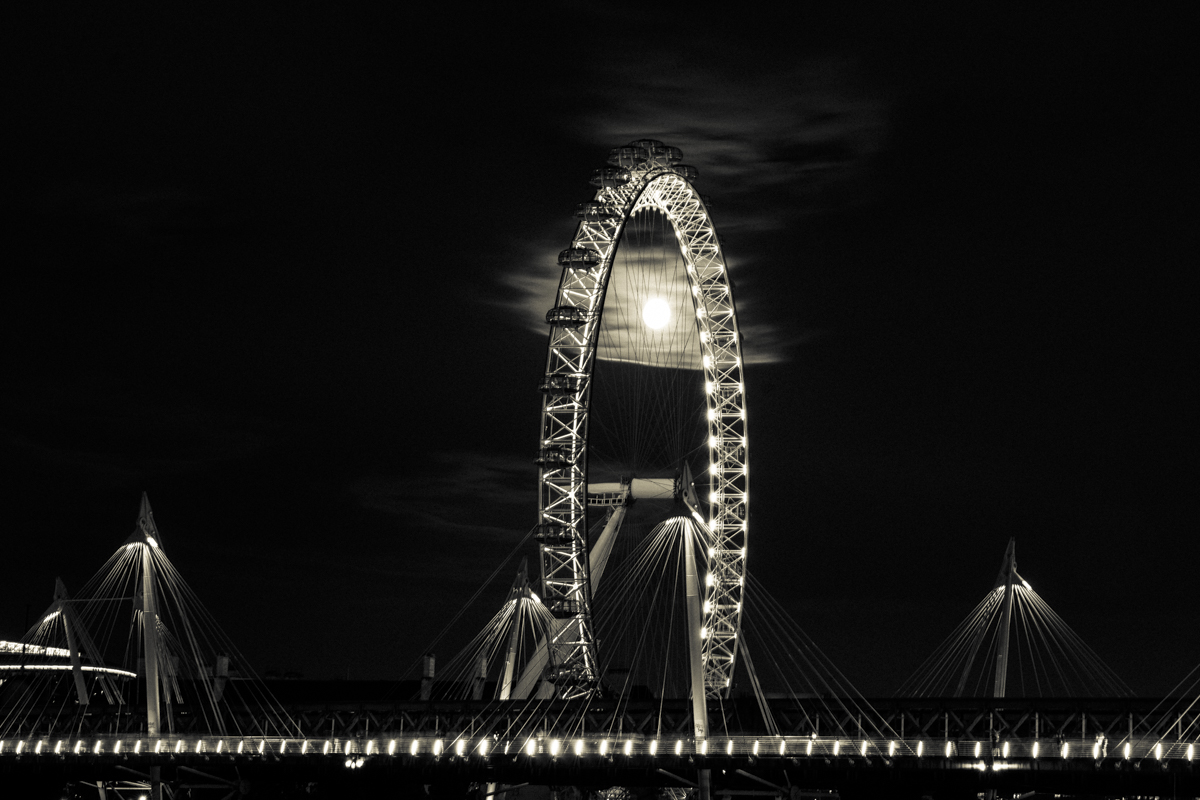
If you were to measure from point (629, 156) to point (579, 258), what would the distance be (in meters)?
4.68

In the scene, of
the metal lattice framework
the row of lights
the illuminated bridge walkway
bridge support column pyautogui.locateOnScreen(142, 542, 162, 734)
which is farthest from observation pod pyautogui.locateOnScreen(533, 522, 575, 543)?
bridge support column pyautogui.locateOnScreen(142, 542, 162, 734)

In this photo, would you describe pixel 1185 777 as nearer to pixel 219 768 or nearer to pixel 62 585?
pixel 219 768

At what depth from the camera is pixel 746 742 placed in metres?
51.6

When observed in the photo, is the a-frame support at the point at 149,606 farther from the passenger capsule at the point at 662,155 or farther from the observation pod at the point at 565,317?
the passenger capsule at the point at 662,155

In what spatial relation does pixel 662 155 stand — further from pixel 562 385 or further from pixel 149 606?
pixel 149 606

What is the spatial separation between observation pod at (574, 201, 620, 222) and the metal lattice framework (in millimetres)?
40

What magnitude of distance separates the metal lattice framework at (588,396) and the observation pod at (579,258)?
0.16ft

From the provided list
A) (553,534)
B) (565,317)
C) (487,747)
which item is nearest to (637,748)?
(487,747)

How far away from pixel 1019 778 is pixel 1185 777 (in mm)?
5142

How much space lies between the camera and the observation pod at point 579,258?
59.5m

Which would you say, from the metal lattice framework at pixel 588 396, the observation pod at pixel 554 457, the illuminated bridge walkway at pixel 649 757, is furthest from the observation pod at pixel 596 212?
the illuminated bridge walkway at pixel 649 757

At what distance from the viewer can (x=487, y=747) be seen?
54406 mm

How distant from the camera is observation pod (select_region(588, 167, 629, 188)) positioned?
197 feet

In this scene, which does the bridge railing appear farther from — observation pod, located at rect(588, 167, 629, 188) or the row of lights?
observation pod, located at rect(588, 167, 629, 188)
